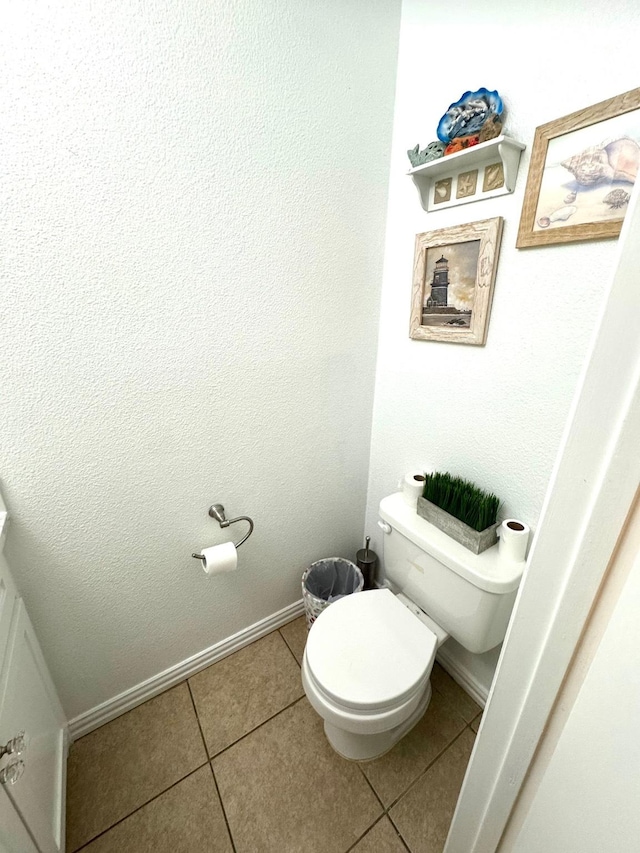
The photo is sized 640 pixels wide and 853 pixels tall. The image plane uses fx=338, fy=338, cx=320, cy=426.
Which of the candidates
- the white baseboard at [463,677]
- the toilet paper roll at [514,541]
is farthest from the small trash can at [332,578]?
the toilet paper roll at [514,541]

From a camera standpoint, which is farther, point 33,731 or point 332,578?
point 332,578

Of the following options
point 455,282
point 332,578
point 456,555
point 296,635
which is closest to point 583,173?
point 455,282

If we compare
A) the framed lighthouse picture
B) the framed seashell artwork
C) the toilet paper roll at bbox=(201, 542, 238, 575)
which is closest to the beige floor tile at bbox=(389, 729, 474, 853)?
Result: the toilet paper roll at bbox=(201, 542, 238, 575)

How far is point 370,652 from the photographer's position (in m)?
1.00

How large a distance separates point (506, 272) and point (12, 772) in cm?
151

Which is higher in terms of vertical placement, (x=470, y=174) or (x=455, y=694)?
(x=470, y=174)

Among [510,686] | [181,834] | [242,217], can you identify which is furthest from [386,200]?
[181,834]

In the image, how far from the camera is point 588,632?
475 mm

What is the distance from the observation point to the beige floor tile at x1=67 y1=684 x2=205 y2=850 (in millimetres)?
977

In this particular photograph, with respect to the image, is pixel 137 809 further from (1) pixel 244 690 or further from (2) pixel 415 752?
(2) pixel 415 752

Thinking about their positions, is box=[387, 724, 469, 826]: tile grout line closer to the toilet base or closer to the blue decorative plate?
the toilet base

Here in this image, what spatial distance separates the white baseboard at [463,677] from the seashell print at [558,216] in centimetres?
148

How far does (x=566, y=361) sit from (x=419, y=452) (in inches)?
21.9

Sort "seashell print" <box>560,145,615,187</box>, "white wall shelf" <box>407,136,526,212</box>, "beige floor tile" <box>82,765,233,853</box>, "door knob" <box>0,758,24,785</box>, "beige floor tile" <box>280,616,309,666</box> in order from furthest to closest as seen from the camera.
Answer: "beige floor tile" <box>280,616,309,666</box>
"beige floor tile" <box>82,765,233,853</box>
"white wall shelf" <box>407,136,526,212</box>
"seashell print" <box>560,145,615,187</box>
"door knob" <box>0,758,24,785</box>
